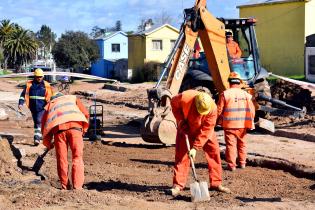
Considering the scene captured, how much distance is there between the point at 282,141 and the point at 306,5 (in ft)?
78.4

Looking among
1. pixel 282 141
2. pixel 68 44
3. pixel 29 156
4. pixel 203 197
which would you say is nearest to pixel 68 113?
pixel 203 197

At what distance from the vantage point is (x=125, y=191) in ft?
28.3

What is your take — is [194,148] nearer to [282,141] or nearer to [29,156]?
[29,156]

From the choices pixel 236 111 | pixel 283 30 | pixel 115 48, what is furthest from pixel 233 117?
pixel 115 48

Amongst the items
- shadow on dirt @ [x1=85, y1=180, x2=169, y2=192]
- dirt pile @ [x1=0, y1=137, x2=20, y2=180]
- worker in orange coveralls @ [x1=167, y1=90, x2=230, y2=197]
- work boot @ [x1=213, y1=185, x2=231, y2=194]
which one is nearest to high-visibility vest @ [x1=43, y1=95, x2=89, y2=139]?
shadow on dirt @ [x1=85, y1=180, x2=169, y2=192]

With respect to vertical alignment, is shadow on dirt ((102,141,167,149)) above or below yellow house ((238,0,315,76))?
below

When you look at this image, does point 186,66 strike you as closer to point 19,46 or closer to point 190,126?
point 190,126

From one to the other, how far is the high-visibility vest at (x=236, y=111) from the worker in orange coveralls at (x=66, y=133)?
278 cm

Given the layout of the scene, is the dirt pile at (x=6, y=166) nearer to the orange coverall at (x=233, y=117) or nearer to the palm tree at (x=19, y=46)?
the orange coverall at (x=233, y=117)

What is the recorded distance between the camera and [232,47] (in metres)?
14.0

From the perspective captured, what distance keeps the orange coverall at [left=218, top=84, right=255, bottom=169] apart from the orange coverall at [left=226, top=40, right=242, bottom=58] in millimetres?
3906

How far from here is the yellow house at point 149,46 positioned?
49.2 meters

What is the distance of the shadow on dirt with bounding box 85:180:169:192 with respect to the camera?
8.70 m

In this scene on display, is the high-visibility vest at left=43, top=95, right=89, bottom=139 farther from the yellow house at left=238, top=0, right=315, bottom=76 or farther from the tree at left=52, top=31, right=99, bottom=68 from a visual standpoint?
the tree at left=52, top=31, right=99, bottom=68
